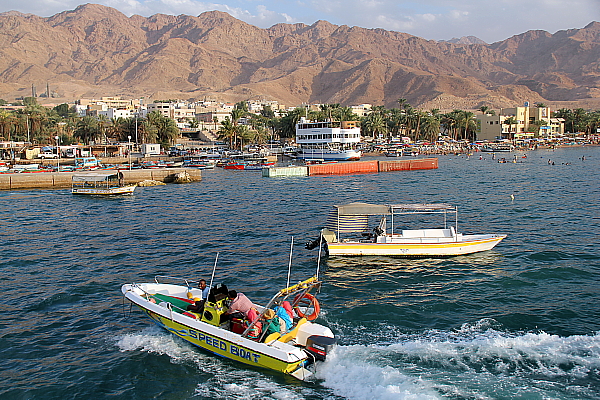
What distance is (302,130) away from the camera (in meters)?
116

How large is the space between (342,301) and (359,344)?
4.35m

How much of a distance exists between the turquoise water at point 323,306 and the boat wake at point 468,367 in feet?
0.19

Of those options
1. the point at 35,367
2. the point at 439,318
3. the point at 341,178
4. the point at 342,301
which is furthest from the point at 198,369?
the point at 341,178

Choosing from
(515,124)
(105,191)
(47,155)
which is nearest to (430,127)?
(515,124)

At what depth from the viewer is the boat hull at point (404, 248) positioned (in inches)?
1087

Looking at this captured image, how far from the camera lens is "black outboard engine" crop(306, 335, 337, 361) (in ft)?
50.0

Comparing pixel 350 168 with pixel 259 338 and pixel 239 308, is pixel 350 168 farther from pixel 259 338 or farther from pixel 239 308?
pixel 259 338

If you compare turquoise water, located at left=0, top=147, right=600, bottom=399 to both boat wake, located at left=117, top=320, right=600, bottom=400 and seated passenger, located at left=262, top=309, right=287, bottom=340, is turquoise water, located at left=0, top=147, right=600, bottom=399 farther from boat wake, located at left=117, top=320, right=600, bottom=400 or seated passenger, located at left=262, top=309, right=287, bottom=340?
seated passenger, located at left=262, top=309, right=287, bottom=340

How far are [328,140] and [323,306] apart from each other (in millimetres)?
91653

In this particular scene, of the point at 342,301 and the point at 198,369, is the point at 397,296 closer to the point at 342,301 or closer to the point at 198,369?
the point at 342,301

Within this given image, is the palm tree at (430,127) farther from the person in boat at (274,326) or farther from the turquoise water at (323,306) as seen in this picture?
the person in boat at (274,326)

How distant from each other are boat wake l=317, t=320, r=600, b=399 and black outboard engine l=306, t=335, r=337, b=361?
1.39 feet

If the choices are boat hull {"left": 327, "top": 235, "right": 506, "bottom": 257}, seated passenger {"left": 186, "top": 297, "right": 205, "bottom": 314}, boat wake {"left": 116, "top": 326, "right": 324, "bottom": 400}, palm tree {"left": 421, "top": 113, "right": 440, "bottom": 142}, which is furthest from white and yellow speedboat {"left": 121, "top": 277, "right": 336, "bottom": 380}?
palm tree {"left": 421, "top": 113, "right": 440, "bottom": 142}

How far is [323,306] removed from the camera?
21047mm
